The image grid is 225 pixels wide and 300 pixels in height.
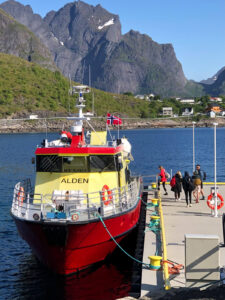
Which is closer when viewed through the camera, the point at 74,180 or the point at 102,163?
the point at 74,180

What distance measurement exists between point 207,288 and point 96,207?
18.2ft

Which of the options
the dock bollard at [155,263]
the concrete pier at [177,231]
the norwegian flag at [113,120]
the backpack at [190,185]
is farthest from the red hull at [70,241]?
the norwegian flag at [113,120]

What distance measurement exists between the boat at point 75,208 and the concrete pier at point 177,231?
1.38 metres

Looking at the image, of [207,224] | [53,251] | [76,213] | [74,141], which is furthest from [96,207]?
[207,224]

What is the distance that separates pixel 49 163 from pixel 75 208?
2.32 meters

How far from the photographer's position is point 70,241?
14.1 m

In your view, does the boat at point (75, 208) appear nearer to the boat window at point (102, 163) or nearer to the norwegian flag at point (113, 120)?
the boat window at point (102, 163)

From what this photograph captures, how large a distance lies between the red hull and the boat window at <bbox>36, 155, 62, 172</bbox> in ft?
7.29

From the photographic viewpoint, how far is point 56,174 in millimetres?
16547

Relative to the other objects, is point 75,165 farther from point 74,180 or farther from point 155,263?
point 155,263

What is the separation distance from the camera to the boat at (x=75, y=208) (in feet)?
46.3

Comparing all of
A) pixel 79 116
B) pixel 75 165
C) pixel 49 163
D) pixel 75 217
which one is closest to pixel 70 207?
pixel 75 217

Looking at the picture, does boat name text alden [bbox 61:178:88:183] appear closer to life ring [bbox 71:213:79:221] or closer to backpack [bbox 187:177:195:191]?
life ring [bbox 71:213:79:221]

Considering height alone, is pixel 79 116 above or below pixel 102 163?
above
